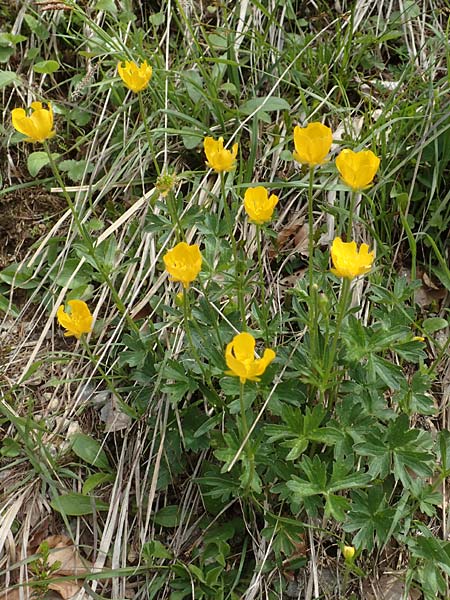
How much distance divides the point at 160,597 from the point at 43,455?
54 centimetres

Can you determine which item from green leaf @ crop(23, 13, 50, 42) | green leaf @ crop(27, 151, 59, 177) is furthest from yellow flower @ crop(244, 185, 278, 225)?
green leaf @ crop(23, 13, 50, 42)

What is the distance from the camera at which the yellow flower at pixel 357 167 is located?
1.56 meters

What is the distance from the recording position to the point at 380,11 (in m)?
2.71

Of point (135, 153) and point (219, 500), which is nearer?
point (219, 500)

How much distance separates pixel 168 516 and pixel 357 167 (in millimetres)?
1065

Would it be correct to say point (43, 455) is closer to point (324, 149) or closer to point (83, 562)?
point (83, 562)

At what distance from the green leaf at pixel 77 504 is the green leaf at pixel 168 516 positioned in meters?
0.15

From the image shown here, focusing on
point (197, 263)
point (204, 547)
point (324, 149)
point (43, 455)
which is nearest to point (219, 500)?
point (204, 547)

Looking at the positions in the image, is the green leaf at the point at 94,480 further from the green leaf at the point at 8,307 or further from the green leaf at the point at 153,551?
the green leaf at the point at 8,307

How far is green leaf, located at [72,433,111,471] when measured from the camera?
2.06 meters

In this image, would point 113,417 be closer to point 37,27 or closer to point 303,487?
point 303,487

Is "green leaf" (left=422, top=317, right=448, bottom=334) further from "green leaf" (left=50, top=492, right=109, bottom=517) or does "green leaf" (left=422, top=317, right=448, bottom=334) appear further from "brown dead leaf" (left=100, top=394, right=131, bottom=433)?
"green leaf" (left=50, top=492, right=109, bottom=517)

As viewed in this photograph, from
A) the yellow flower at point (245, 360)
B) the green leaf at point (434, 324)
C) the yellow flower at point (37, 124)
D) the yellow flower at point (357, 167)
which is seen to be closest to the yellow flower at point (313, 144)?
the yellow flower at point (357, 167)

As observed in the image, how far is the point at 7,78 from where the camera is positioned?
2.58 meters
